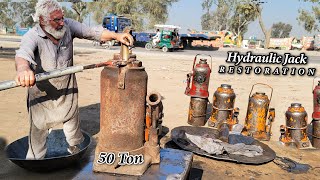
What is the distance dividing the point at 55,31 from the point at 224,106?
11.4 feet

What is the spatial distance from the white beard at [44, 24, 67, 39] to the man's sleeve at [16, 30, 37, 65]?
0.15 meters

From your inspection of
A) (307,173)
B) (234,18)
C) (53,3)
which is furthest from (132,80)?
(234,18)

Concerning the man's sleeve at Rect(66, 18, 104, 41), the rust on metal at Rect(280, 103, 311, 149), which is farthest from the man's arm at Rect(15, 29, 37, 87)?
the rust on metal at Rect(280, 103, 311, 149)

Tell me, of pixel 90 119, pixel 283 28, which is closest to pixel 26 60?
pixel 90 119

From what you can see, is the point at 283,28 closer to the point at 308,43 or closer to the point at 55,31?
the point at 308,43

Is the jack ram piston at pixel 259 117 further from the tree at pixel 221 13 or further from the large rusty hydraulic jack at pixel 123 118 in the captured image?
the tree at pixel 221 13

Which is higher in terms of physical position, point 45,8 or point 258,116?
point 45,8

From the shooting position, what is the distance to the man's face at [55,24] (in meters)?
2.98

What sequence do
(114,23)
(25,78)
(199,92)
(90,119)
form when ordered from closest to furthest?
(25,78), (199,92), (90,119), (114,23)

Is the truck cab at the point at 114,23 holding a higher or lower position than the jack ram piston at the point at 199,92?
higher

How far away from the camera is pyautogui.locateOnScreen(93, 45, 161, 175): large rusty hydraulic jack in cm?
278

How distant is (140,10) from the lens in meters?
48.5

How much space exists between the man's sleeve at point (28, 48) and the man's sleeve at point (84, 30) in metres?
0.47

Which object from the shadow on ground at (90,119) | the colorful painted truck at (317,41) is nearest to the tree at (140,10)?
the colorful painted truck at (317,41)
